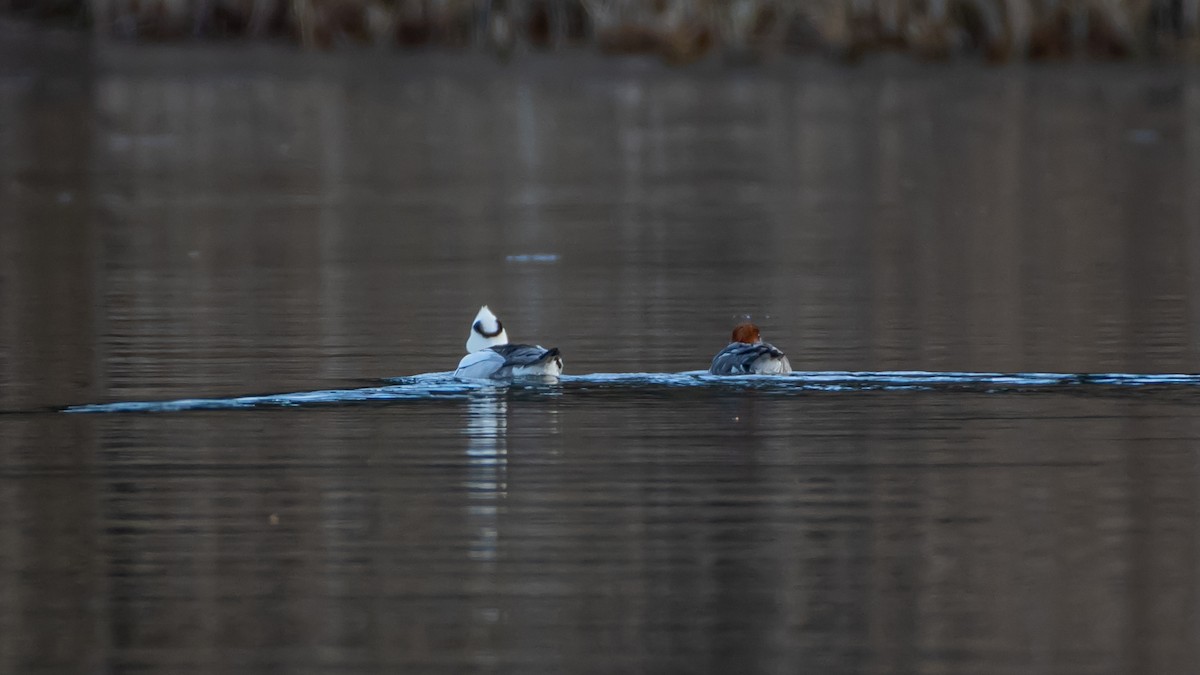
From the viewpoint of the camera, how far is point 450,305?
566 inches

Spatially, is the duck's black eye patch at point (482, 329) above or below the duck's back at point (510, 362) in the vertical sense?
above

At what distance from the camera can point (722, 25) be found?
160 ft

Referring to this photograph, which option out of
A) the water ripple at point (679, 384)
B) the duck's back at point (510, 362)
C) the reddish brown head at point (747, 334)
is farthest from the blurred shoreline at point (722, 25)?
the duck's back at point (510, 362)

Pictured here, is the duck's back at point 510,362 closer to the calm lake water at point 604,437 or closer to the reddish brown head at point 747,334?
the calm lake water at point 604,437

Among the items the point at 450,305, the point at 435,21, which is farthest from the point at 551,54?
the point at 450,305

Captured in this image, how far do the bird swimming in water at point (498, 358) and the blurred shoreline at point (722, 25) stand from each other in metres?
36.4

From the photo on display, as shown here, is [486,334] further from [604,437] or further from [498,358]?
[604,437]

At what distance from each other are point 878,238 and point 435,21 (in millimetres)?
31886

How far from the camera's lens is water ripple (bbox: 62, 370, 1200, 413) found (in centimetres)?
1055

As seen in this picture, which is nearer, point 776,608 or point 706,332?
point 776,608

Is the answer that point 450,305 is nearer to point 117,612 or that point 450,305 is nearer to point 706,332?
point 706,332

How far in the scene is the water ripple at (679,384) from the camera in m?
10.5

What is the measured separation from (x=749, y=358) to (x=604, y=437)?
1.15 meters

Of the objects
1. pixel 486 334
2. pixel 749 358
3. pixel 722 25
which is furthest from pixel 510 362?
pixel 722 25
